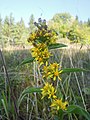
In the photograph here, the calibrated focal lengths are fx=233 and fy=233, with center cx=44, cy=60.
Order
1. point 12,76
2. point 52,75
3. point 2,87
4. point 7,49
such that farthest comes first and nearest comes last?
point 7,49 → point 12,76 → point 2,87 → point 52,75

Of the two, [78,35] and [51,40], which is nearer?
[51,40]

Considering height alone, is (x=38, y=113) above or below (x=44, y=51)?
below

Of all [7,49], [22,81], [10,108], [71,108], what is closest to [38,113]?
[10,108]

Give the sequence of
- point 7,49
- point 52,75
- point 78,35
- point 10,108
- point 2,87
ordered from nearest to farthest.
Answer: point 52,75
point 10,108
point 2,87
point 78,35
point 7,49

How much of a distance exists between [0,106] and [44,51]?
624mm

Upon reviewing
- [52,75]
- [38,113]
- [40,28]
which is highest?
[40,28]

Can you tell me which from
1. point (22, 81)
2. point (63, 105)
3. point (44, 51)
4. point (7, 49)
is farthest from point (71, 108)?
point (7, 49)

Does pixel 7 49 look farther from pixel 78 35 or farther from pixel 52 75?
pixel 52 75

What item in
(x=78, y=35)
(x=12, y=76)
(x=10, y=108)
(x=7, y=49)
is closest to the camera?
(x=10, y=108)

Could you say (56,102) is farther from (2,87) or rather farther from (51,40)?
(2,87)

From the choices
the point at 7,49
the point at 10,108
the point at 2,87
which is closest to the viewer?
the point at 10,108

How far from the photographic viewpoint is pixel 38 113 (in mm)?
1104

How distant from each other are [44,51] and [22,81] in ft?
2.86

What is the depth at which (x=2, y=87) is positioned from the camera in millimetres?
1420
